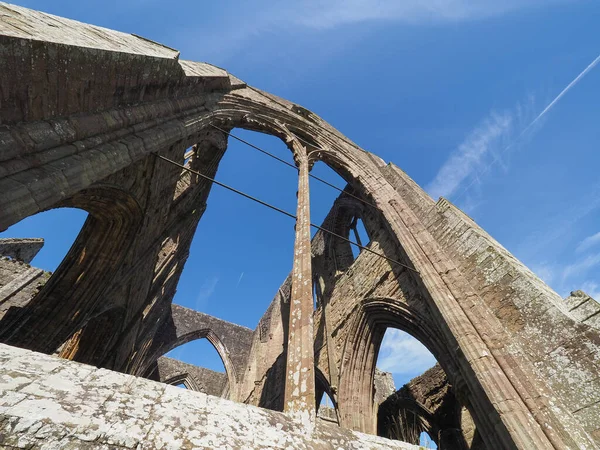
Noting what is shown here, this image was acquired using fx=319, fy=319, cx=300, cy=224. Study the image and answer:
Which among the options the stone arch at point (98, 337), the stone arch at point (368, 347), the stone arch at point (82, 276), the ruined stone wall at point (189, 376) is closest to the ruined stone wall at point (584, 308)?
the stone arch at point (368, 347)

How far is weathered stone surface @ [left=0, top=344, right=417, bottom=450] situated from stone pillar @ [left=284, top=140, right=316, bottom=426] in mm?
242

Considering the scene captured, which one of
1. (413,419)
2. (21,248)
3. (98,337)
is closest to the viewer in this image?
(98,337)

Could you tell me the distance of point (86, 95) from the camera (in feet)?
9.35

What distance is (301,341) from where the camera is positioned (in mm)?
2773

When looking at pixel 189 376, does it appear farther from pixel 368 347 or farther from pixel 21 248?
pixel 368 347

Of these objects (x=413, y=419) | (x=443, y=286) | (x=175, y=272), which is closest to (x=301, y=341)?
(x=443, y=286)

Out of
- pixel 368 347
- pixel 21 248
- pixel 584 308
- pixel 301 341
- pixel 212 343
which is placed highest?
pixel 212 343

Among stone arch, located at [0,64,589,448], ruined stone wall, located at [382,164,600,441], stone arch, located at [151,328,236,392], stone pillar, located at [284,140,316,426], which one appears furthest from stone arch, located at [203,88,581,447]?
stone arch, located at [151,328,236,392]

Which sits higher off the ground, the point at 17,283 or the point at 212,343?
the point at 212,343

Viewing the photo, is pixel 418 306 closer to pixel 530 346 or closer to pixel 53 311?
pixel 530 346

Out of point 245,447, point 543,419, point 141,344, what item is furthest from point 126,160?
point 141,344

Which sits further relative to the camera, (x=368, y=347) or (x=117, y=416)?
(x=368, y=347)

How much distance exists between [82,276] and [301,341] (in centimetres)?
505

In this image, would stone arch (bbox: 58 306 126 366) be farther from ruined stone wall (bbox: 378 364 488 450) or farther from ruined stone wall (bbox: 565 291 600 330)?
ruined stone wall (bbox: 565 291 600 330)
